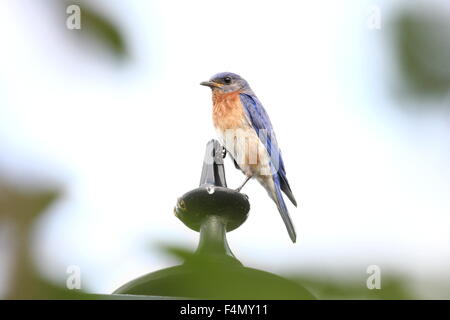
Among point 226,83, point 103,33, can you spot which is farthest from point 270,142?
point 103,33

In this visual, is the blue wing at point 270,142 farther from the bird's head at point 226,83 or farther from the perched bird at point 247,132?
the bird's head at point 226,83

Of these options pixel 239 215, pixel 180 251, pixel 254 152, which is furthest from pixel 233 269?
pixel 254 152

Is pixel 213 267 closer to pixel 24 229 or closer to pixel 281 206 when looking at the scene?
pixel 24 229

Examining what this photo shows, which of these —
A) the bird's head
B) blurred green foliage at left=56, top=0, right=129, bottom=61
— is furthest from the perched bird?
blurred green foliage at left=56, top=0, right=129, bottom=61

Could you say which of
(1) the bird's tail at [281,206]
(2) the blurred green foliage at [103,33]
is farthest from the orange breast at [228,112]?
(2) the blurred green foliage at [103,33]

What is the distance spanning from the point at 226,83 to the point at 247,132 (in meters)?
→ 0.57

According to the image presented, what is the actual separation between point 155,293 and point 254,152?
A: 435 centimetres

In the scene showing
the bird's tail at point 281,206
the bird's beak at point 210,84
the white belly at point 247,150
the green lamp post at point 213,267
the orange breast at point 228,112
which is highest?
the bird's beak at point 210,84

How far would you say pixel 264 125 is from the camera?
Answer: 733 cm

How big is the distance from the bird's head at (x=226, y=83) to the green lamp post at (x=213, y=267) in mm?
3976

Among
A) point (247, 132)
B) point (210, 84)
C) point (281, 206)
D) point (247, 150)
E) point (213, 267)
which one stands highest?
point (210, 84)

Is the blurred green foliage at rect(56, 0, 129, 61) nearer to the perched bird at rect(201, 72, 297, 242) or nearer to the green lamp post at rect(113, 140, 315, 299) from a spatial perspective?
the green lamp post at rect(113, 140, 315, 299)

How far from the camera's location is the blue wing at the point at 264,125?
6.80 metres
